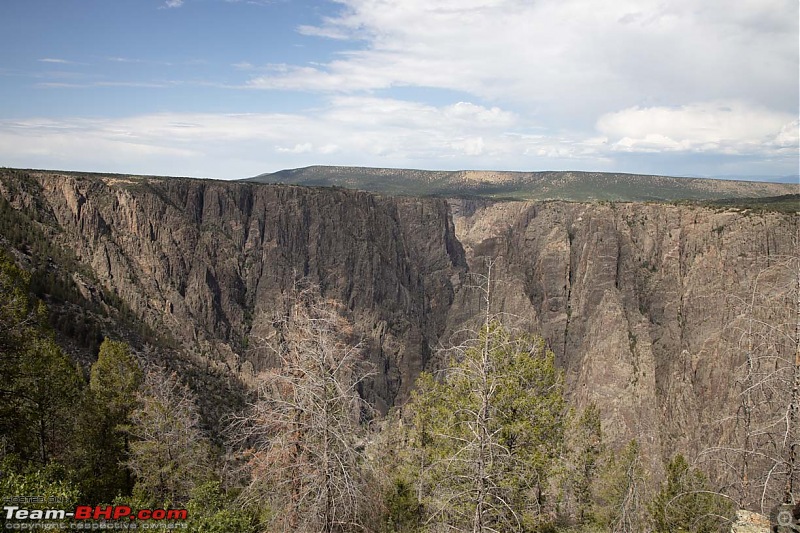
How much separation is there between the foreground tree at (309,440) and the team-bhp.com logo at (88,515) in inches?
133

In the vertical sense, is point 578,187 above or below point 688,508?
above

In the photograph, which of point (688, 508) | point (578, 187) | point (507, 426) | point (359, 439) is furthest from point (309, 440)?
point (578, 187)

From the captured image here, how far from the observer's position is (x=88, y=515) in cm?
1233

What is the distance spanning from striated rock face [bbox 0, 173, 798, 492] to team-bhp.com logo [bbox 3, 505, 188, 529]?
4607 centimetres

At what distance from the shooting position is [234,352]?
8300 cm

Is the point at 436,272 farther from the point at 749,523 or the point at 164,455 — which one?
the point at 749,523

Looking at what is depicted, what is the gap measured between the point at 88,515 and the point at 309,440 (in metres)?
6.15

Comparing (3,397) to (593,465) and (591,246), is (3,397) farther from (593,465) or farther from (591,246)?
(591,246)

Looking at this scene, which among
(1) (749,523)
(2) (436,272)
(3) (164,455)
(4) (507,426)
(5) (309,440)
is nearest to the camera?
(5) (309,440)

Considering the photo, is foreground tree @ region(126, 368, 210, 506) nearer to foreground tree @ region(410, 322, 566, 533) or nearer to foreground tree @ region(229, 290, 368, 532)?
foreground tree @ region(410, 322, 566, 533)

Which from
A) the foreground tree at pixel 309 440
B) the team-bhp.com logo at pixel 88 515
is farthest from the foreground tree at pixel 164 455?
the foreground tree at pixel 309 440

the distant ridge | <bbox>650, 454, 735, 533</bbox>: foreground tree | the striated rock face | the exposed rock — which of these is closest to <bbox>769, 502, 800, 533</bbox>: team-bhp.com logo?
the exposed rock

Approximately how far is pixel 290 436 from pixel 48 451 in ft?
55.9

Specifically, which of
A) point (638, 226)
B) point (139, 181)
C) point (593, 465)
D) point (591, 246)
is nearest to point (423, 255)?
point (591, 246)
